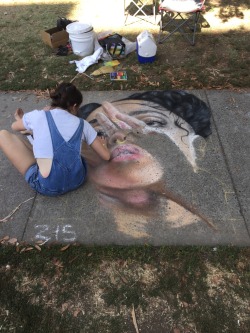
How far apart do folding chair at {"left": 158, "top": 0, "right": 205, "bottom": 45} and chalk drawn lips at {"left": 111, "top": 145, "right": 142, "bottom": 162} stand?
9.12 ft

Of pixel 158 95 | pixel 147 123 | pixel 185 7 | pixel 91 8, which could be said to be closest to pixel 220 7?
pixel 185 7

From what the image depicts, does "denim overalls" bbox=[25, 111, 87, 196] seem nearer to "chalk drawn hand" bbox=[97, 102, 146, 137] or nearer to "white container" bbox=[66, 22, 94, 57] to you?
"chalk drawn hand" bbox=[97, 102, 146, 137]

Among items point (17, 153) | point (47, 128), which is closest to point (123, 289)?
point (47, 128)

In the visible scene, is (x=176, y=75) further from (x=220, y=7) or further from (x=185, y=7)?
(x=220, y=7)

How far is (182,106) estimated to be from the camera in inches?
155

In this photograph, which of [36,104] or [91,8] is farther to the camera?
[91,8]

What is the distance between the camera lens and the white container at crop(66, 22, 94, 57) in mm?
4801

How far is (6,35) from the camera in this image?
596 centimetres

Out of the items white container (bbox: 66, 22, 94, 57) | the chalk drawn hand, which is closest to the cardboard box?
white container (bbox: 66, 22, 94, 57)

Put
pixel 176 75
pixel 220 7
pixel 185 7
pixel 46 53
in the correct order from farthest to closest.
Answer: pixel 220 7 → pixel 46 53 → pixel 185 7 → pixel 176 75

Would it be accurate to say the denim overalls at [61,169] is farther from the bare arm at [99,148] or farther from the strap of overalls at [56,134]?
the bare arm at [99,148]

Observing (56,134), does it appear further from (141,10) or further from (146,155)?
(141,10)

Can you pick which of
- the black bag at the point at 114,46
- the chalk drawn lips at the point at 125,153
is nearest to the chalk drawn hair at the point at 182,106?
the chalk drawn lips at the point at 125,153

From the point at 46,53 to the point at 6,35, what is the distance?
1.31 metres
